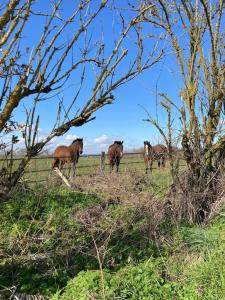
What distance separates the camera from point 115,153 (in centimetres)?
2217

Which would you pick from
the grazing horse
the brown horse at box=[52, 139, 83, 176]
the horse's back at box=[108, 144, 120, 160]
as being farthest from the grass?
the horse's back at box=[108, 144, 120, 160]

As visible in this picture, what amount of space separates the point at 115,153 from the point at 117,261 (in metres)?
16.0

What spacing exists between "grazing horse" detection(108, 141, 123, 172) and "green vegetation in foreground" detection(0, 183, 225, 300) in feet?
42.9

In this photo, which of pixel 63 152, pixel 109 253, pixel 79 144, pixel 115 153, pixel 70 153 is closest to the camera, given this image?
pixel 109 253

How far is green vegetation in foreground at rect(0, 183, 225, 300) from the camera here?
16.9 ft

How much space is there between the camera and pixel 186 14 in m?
9.28

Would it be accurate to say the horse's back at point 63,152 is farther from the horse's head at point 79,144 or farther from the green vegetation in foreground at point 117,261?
the green vegetation in foreground at point 117,261

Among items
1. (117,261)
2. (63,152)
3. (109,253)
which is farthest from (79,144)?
(117,261)

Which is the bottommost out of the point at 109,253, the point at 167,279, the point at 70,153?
the point at 167,279

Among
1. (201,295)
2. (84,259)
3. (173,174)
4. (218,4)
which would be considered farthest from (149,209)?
(218,4)

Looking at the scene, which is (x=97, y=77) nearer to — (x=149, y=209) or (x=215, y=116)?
(x=149, y=209)

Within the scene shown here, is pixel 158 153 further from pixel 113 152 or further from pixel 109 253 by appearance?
pixel 113 152

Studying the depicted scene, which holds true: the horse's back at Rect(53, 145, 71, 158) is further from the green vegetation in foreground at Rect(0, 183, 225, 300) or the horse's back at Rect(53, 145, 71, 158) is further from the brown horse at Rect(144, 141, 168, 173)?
the green vegetation in foreground at Rect(0, 183, 225, 300)

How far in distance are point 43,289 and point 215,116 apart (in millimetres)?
5178
